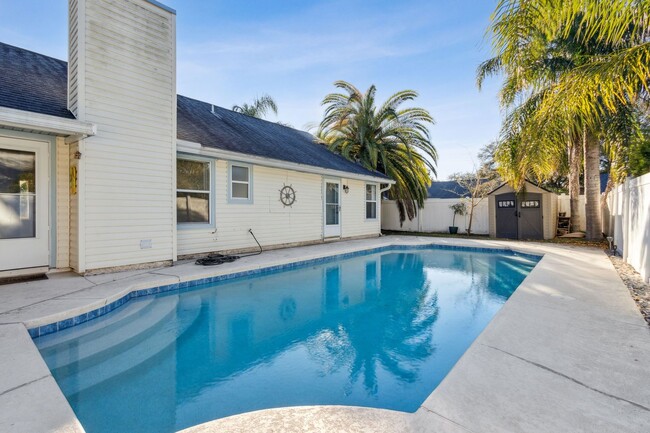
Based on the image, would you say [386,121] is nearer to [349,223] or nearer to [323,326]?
[349,223]

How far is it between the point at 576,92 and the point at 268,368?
6.06 m

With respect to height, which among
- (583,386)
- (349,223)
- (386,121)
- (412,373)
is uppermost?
(386,121)

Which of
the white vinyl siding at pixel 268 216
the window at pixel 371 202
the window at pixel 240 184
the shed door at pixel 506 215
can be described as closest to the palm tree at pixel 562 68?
the shed door at pixel 506 215

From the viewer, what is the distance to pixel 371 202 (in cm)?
1305

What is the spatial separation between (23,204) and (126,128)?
207cm

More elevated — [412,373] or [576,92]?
[576,92]

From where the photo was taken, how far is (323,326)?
4164 millimetres

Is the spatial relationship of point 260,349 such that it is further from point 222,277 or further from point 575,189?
point 575,189

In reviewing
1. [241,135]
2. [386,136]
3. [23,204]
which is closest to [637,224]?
[241,135]

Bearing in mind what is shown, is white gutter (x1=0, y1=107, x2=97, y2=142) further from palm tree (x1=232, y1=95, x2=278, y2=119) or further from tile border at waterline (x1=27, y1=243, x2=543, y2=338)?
palm tree (x1=232, y1=95, x2=278, y2=119)

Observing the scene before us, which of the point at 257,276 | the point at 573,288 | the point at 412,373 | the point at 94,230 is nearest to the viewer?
the point at 412,373

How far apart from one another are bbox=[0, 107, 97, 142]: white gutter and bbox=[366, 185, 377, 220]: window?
9.64 meters

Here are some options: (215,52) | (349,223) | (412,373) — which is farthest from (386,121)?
(412,373)

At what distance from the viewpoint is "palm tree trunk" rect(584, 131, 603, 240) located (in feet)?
32.9
